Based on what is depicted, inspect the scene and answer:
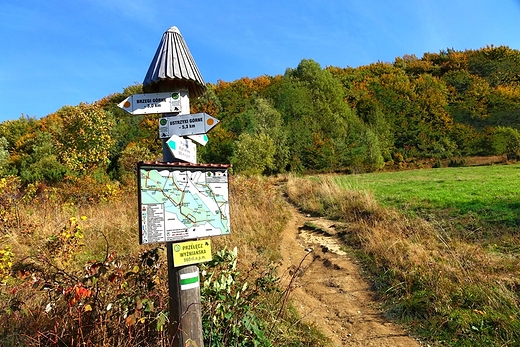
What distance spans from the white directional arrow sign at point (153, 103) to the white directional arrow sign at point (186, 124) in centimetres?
8

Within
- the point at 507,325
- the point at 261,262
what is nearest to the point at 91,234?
the point at 261,262

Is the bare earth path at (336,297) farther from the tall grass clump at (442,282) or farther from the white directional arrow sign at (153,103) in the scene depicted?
the white directional arrow sign at (153,103)

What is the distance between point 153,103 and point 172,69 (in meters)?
0.28

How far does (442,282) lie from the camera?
403 cm

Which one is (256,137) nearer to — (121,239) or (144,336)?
(121,239)

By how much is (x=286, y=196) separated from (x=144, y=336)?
38.7ft

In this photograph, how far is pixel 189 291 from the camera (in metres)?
2.29

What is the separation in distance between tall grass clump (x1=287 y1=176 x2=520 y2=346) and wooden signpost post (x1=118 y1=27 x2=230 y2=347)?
265 centimetres

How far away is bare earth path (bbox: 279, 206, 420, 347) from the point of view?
3.56 metres

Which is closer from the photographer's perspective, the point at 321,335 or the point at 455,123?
the point at 321,335

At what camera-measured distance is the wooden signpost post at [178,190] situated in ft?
6.99

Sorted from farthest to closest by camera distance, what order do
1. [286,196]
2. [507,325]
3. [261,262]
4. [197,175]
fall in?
1. [286,196]
2. [261,262]
3. [507,325]
4. [197,175]

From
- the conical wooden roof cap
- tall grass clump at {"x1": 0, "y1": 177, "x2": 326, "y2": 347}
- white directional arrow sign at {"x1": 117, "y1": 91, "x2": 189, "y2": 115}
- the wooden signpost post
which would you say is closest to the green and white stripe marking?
the wooden signpost post

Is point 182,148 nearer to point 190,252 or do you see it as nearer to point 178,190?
point 178,190
